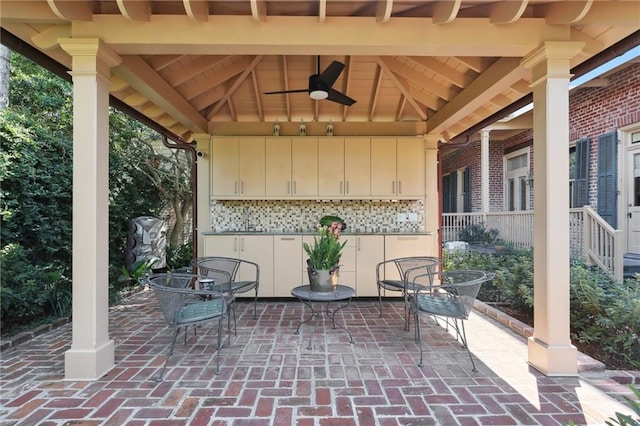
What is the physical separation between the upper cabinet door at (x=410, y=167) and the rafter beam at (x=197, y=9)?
3394mm

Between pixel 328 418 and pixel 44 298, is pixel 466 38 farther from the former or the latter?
pixel 44 298

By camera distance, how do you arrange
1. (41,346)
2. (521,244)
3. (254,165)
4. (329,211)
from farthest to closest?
(521,244) < (329,211) < (254,165) < (41,346)

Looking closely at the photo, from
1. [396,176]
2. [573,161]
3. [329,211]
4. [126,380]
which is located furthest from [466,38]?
[573,161]

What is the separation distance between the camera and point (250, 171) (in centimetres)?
507

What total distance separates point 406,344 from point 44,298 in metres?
3.93

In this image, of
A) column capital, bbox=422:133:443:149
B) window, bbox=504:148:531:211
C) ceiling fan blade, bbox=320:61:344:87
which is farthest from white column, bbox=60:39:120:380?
window, bbox=504:148:531:211

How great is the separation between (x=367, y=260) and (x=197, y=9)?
3685mm

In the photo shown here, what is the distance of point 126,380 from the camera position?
2.48m

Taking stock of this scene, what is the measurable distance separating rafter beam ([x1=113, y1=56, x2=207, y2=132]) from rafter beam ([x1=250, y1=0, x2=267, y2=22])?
4.40 feet

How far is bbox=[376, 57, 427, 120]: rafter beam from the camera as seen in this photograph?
4.20 metres

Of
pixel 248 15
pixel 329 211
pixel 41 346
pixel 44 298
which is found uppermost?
pixel 248 15

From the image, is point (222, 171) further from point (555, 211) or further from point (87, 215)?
point (555, 211)

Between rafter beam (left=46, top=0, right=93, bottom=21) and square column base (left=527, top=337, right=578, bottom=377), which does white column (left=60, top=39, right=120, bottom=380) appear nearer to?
rafter beam (left=46, top=0, right=93, bottom=21)

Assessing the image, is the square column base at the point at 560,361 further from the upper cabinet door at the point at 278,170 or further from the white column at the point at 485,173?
the white column at the point at 485,173
